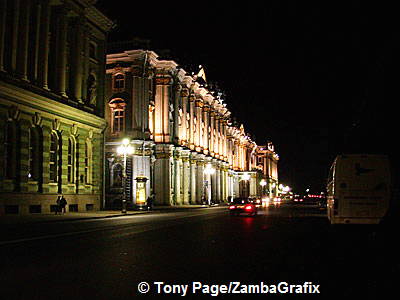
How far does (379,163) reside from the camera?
20625 mm

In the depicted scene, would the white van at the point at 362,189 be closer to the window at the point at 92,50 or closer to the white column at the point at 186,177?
the window at the point at 92,50

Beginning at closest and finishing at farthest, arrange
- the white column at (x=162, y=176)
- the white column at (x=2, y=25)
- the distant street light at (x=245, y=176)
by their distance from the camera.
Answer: the white column at (x=2, y=25) → the white column at (x=162, y=176) → the distant street light at (x=245, y=176)

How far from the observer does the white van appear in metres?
20.5

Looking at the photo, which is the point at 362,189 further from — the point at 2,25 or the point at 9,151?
the point at 2,25

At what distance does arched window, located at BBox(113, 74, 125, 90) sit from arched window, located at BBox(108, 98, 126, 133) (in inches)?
76.0

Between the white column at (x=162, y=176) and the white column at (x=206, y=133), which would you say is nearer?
the white column at (x=162, y=176)

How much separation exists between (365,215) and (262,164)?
512ft

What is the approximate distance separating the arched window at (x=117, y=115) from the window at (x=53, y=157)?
73.3ft

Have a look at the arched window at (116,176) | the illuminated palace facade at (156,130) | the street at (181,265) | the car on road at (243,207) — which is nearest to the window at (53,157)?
the illuminated palace facade at (156,130)

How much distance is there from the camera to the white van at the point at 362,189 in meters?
20.5

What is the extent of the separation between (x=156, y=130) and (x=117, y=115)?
578 centimetres

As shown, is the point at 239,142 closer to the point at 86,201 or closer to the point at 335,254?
the point at 86,201

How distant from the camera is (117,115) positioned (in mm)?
62938

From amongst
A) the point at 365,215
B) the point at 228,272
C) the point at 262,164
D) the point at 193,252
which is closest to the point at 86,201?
the point at 365,215
